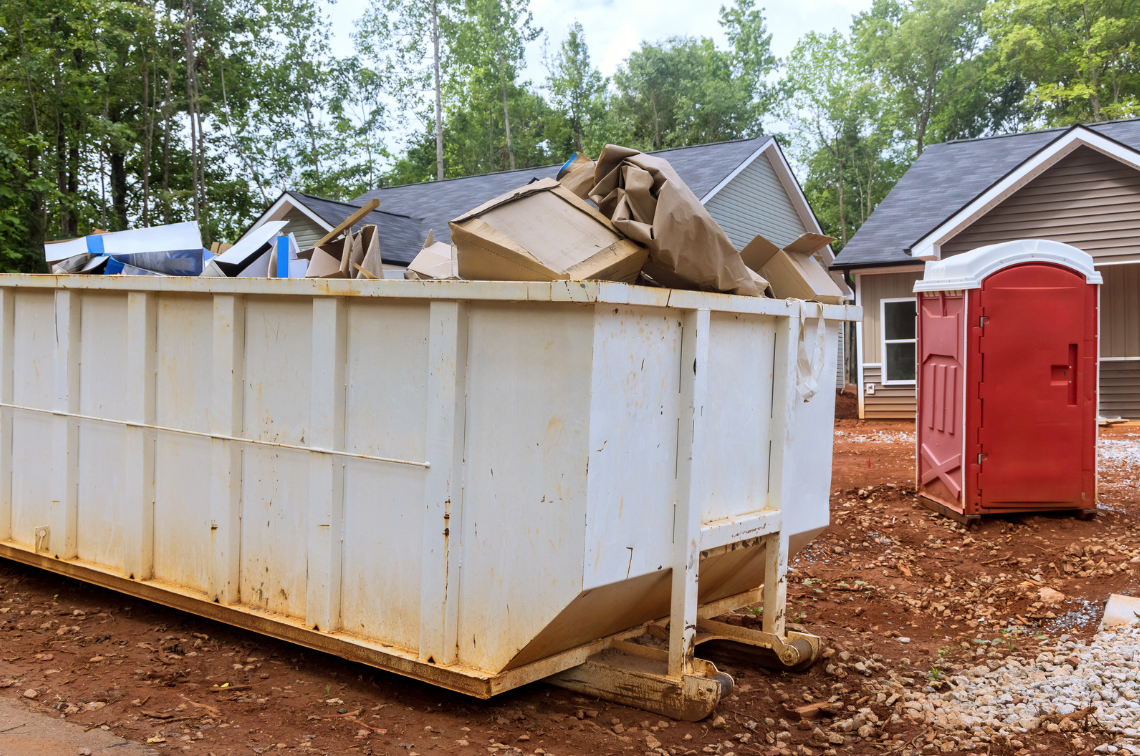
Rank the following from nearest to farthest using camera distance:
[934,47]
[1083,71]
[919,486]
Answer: [919,486] < [1083,71] < [934,47]

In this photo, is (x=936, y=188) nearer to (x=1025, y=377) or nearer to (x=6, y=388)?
(x=1025, y=377)

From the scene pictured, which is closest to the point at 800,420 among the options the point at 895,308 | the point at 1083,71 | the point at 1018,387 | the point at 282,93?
the point at 1018,387

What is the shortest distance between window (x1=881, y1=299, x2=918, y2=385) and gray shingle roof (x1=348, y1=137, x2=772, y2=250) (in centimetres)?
445

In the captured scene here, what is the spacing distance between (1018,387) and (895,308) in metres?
9.83

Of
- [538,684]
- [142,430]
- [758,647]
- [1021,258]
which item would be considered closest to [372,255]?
[142,430]

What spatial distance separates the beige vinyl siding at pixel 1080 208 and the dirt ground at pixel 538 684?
32.2ft

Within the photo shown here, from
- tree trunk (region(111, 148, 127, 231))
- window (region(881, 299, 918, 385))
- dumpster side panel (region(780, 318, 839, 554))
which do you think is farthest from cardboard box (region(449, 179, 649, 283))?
tree trunk (region(111, 148, 127, 231))

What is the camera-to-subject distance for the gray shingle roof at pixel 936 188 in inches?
645

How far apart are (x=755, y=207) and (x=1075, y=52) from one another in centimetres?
2273

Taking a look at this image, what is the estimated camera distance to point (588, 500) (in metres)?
3.22

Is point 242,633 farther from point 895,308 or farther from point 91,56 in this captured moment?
point 91,56

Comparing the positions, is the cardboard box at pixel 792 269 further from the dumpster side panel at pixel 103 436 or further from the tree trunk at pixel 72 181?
the tree trunk at pixel 72 181

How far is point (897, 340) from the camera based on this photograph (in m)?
16.7

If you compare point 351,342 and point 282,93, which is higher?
point 282,93
